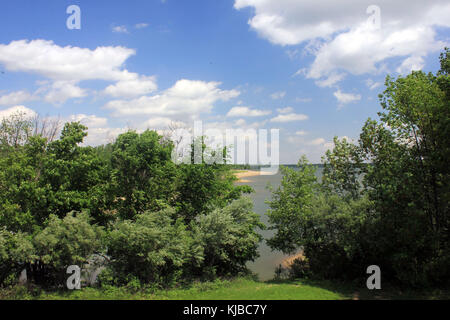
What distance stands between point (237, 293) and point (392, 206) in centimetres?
953

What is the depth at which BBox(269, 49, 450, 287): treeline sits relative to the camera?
1548cm

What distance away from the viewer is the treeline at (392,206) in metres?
15.5

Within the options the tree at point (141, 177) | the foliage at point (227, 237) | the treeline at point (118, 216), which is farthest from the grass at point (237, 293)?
the tree at point (141, 177)

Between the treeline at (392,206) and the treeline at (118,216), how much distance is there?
3.91 meters

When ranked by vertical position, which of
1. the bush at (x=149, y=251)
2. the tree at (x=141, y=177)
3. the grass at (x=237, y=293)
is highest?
the tree at (x=141, y=177)

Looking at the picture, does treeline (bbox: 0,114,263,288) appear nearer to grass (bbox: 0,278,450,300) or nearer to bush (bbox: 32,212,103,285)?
bush (bbox: 32,212,103,285)

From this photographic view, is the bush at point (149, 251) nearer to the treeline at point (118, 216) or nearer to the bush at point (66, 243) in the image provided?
the treeline at point (118, 216)

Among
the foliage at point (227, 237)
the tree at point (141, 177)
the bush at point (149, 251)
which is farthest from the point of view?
the tree at point (141, 177)

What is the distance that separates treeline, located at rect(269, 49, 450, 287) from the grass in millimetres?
1262

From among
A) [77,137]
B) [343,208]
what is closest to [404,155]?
[343,208]

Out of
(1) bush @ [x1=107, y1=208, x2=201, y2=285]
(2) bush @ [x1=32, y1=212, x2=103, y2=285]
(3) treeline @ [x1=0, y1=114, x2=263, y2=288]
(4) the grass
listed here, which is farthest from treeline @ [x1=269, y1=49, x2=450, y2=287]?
(2) bush @ [x1=32, y1=212, x2=103, y2=285]

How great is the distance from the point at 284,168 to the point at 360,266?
25.3 ft

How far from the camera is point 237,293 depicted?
15.9 meters

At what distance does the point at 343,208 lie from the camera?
17.5 metres
